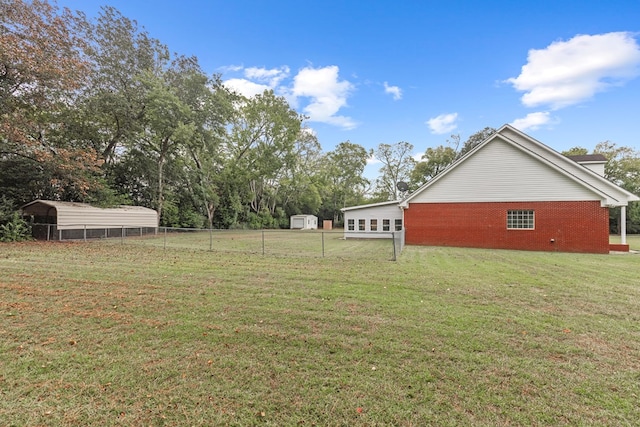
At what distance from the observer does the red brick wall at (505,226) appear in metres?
15.2

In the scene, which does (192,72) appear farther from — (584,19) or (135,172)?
(584,19)

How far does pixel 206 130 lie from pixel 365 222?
16562 millimetres

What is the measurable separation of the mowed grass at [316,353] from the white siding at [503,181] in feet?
33.3

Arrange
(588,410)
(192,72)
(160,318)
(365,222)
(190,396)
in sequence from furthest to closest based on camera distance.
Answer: (192,72) → (365,222) → (160,318) → (190,396) → (588,410)

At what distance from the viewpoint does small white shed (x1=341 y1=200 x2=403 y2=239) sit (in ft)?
75.3

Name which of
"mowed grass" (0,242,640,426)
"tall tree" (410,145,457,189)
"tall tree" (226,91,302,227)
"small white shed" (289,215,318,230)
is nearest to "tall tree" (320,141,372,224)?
"small white shed" (289,215,318,230)

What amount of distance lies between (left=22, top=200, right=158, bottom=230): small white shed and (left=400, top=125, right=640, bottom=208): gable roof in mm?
19599

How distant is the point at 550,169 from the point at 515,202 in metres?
2.29

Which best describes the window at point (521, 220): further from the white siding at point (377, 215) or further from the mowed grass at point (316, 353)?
the mowed grass at point (316, 353)

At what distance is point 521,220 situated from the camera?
1636cm

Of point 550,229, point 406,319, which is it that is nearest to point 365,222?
point 550,229

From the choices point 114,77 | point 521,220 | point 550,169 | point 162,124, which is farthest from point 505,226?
point 114,77

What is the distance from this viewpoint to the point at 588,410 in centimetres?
255

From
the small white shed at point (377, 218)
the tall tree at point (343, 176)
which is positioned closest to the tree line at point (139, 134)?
the tall tree at point (343, 176)
